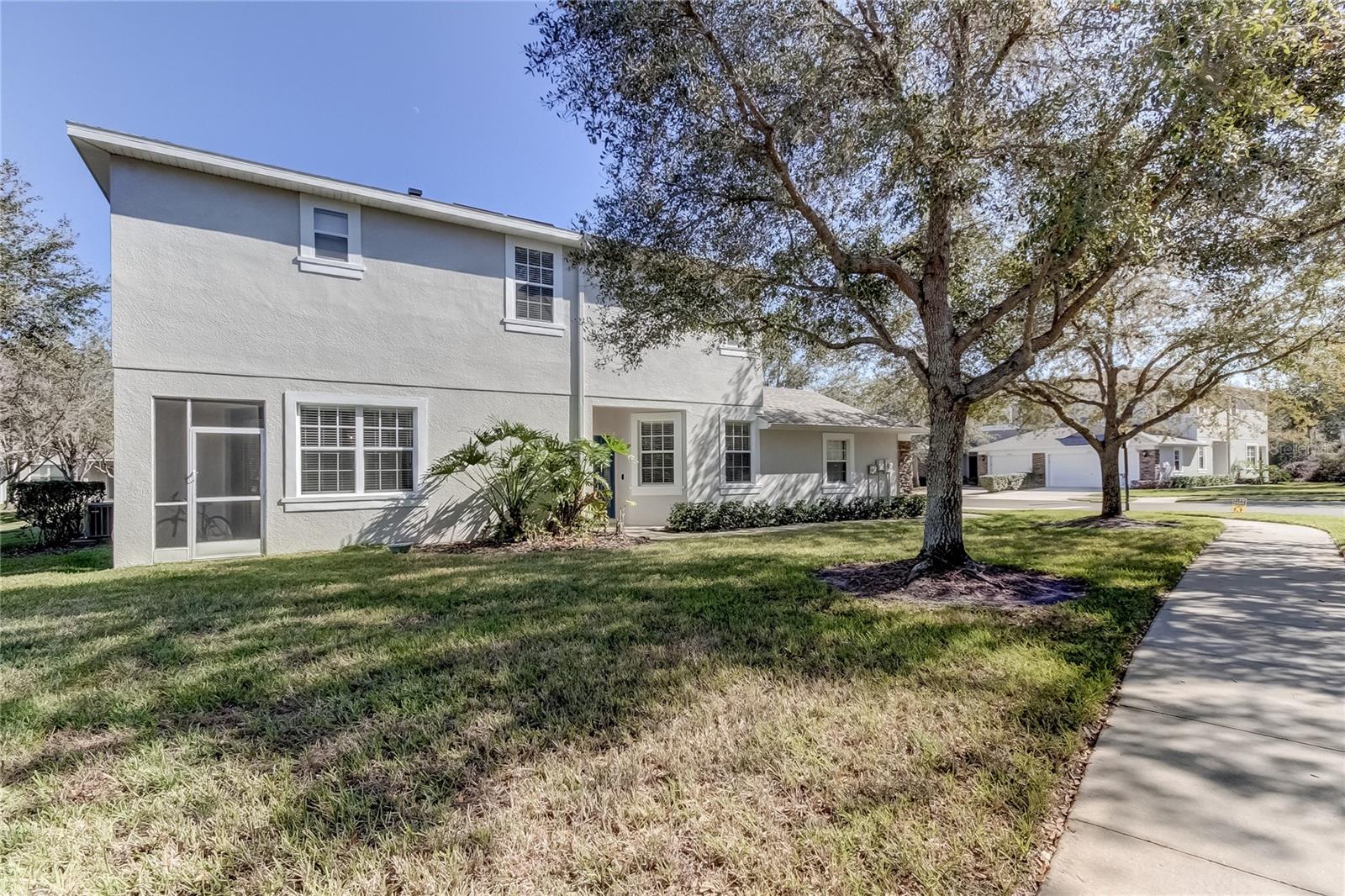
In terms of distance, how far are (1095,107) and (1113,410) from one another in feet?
37.1

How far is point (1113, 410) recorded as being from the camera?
1467 cm

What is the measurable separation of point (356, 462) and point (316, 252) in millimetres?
3636

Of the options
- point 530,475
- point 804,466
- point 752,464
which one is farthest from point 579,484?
point 804,466

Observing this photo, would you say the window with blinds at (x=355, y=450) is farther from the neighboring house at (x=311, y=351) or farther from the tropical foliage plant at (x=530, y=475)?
the tropical foliage plant at (x=530, y=475)

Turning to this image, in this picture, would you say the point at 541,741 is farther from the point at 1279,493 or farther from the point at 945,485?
the point at 1279,493

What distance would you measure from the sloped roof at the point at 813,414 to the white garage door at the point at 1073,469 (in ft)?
84.9

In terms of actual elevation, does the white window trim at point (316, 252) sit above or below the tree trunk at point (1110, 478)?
above

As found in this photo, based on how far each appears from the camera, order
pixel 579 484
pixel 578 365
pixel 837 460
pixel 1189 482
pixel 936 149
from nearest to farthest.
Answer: pixel 936 149 → pixel 579 484 → pixel 578 365 → pixel 837 460 → pixel 1189 482

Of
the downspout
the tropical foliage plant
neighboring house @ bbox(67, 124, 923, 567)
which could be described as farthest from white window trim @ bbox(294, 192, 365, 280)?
the downspout

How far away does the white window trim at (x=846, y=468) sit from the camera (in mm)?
16200

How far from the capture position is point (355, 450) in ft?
34.1

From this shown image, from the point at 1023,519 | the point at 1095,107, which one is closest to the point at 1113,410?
the point at 1023,519

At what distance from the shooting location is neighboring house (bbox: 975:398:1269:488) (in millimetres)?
34906

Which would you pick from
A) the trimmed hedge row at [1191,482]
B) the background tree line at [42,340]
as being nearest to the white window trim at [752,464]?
the background tree line at [42,340]
